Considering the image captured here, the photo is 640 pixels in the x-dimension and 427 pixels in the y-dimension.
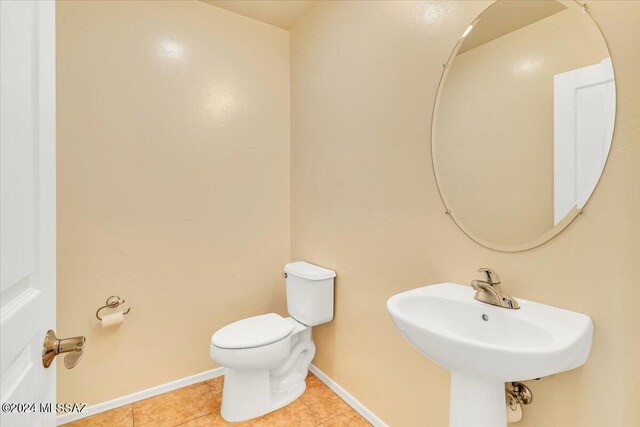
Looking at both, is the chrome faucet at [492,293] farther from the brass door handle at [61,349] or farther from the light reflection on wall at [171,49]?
the light reflection on wall at [171,49]

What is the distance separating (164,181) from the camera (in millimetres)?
1948

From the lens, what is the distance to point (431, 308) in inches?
45.9

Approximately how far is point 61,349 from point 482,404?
111 cm

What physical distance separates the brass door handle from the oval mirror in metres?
1.25

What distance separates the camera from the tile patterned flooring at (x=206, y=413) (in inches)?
66.7

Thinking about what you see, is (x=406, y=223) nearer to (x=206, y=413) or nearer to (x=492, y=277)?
(x=492, y=277)

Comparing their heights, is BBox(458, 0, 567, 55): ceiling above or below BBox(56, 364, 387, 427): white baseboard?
above

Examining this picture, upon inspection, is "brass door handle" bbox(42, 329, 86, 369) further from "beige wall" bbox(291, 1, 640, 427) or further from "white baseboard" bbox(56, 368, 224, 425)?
"white baseboard" bbox(56, 368, 224, 425)

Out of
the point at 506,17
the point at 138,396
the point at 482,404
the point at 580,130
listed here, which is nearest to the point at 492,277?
the point at 482,404

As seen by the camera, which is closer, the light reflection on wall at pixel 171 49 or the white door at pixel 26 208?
the white door at pixel 26 208

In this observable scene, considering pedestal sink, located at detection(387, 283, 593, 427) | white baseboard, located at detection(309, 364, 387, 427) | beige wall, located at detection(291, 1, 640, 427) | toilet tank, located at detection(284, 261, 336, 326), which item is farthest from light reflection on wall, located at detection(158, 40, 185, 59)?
white baseboard, located at detection(309, 364, 387, 427)

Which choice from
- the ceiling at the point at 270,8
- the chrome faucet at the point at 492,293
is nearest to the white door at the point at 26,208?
the chrome faucet at the point at 492,293

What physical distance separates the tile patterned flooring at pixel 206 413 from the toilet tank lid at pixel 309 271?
74 cm

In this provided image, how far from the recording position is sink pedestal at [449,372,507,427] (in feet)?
3.10
